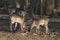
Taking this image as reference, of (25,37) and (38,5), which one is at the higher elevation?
(38,5)

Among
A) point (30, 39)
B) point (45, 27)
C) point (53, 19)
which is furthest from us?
point (53, 19)

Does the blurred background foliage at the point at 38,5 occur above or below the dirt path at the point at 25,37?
above

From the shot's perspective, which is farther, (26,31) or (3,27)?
(3,27)

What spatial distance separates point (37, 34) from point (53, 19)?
3547 millimetres

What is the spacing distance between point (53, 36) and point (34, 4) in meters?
4.81

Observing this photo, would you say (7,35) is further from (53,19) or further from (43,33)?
(53,19)

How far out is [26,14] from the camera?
1461 centimetres

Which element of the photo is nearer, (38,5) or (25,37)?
(25,37)

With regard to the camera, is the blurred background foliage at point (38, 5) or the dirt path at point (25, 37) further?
the blurred background foliage at point (38, 5)

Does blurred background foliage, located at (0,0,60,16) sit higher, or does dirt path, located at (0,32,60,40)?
blurred background foliage, located at (0,0,60,16)

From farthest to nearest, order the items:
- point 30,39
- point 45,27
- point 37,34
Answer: point 45,27, point 37,34, point 30,39

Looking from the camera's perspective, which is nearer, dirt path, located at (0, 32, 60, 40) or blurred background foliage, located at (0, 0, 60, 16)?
dirt path, located at (0, 32, 60, 40)

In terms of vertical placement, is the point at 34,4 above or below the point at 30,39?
above

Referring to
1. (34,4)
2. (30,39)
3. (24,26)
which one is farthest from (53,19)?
(30,39)
